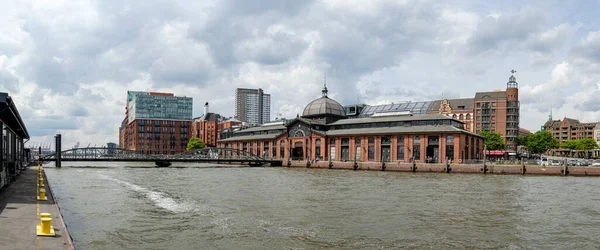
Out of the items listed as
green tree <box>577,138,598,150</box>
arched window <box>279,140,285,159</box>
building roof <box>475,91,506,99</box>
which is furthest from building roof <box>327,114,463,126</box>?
green tree <box>577,138,598,150</box>

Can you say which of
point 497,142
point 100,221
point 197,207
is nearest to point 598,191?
point 197,207

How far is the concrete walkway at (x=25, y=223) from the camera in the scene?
53.7 ft

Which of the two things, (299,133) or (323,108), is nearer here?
(299,133)

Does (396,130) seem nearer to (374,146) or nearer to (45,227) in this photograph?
(374,146)

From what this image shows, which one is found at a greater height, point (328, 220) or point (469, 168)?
point (328, 220)

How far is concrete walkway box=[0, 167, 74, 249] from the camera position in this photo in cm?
1638

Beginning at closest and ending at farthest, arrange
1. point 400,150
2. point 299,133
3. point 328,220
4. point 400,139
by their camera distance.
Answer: point 328,220 → point 400,150 → point 400,139 → point 299,133

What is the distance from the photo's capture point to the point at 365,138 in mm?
114000

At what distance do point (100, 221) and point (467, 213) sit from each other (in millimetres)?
22870

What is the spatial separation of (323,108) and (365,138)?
80.9ft

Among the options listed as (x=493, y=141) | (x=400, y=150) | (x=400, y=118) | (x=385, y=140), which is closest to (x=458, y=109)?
(x=493, y=141)

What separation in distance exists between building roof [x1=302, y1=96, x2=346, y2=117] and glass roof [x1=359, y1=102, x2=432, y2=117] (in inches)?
1351

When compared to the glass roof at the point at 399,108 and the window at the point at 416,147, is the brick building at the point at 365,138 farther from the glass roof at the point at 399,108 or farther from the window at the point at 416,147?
the glass roof at the point at 399,108

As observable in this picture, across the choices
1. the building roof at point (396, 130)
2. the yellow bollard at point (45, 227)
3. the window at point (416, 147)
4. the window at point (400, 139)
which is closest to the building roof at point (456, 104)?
the building roof at point (396, 130)
